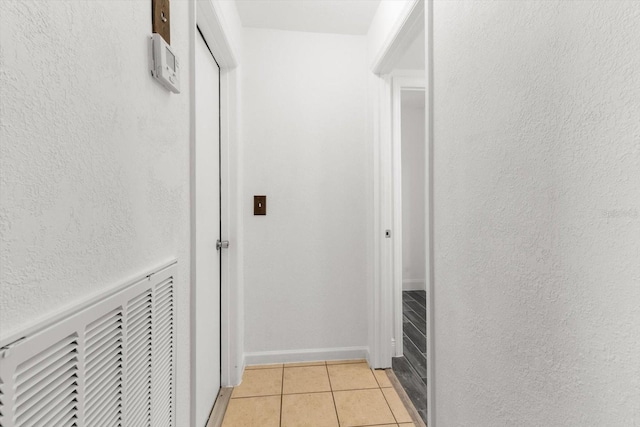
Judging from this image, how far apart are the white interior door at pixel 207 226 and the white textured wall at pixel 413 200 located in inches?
113

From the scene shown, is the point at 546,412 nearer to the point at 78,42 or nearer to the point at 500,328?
the point at 500,328

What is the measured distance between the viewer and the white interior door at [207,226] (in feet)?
5.08

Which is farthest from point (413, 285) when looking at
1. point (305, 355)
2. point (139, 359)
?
point (139, 359)

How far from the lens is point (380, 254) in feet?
7.24

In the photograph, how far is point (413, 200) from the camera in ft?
14.2

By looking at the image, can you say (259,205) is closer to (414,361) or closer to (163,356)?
(163,356)

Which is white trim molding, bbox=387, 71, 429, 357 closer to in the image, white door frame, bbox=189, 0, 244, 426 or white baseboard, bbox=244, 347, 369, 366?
→ white baseboard, bbox=244, 347, 369, 366

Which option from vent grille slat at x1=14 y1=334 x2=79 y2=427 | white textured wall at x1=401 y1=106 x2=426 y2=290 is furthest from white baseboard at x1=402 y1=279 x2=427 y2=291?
vent grille slat at x1=14 y1=334 x2=79 y2=427

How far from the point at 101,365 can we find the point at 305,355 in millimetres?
1890

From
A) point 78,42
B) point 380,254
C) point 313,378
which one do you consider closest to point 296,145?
point 380,254

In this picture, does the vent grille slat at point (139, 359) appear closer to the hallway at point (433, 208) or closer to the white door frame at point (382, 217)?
the hallway at point (433, 208)

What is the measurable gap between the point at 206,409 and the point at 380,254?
1.34 metres

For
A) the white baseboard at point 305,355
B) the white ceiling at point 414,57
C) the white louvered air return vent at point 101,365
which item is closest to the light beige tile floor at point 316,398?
the white baseboard at point 305,355

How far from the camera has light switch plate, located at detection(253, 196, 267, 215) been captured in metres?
2.27
